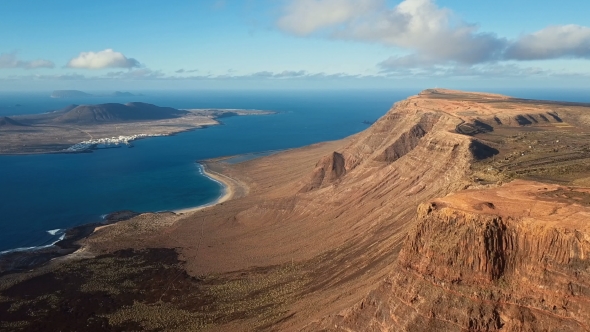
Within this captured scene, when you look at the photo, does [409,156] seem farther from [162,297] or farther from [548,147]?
[162,297]

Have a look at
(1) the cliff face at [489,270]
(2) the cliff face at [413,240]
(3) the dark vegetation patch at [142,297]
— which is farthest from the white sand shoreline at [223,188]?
(1) the cliff face at [489,270]

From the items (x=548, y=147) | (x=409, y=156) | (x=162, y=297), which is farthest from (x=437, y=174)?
(x=162, y=297)

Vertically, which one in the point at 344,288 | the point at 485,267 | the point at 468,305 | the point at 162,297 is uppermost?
the point at 485,267

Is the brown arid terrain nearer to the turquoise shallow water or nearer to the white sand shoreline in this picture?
the white sand shoreline

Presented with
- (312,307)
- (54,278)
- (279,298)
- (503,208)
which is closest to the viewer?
(503,208)

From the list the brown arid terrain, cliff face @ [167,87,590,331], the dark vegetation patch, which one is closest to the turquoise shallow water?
the brown arid terrain

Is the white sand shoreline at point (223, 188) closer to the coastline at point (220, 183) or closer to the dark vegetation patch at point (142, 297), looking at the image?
the coastline at point (220, 183)

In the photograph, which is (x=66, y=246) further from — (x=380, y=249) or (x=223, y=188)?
(x=380, y=249)
